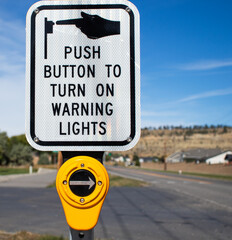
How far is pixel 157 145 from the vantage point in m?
153

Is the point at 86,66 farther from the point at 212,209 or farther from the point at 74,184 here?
the point at 212,209

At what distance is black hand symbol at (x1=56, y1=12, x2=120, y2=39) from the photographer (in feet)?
5.32

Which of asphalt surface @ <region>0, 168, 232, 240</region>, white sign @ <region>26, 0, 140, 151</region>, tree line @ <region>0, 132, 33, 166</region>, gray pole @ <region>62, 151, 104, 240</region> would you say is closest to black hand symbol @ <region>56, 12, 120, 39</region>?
white sign @ <region>26, 0, 140, 151</region>

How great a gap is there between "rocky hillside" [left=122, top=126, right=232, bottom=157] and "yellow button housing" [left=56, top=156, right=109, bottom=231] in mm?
130032

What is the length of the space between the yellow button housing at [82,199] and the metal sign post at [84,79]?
0.09m

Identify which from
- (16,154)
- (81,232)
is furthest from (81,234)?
(16,154)

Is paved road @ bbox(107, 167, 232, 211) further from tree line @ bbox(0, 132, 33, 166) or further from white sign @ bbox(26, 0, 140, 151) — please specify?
tree line @ bbox(0, 132, 33, 166)

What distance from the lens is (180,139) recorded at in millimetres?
149250

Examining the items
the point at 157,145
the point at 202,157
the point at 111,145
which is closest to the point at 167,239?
the point at 111,145

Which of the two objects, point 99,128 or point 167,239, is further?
point 167,239

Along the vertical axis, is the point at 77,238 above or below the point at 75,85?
below

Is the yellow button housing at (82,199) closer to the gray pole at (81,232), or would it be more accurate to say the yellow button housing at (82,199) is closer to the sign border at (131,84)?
the gray pole at (81,232)

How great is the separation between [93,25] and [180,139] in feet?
494

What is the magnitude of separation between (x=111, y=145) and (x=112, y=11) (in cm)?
63
